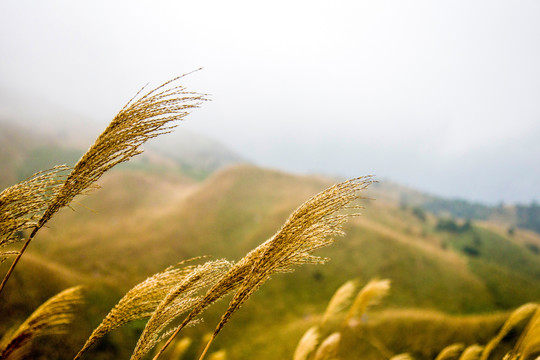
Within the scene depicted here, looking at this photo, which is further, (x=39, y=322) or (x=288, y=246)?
(x=39, y=322)

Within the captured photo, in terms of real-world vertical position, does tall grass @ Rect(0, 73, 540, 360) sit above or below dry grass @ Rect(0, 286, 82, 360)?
above

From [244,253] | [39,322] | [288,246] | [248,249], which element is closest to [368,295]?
[288,246]

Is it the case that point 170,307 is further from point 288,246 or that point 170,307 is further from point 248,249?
point 248,249

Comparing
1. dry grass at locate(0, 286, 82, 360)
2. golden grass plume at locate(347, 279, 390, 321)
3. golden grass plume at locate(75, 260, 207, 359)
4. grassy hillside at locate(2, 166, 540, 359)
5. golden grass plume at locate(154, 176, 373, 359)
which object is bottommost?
grassy hillside at locate(2, 166, 540, 359)

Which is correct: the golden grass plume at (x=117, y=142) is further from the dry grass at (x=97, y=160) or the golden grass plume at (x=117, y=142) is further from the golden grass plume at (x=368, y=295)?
the golden grass plume at (x=368, y=295)

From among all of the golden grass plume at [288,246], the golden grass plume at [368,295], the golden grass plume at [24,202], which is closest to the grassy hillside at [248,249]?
the golden grass plume at [368,295]

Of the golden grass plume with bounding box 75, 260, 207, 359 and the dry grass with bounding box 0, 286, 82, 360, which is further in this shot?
the dry grass with bounding box 0, 286, 82, 360

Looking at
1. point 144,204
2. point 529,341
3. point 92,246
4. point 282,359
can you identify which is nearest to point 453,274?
point 282,359

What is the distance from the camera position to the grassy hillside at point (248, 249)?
2147 cm

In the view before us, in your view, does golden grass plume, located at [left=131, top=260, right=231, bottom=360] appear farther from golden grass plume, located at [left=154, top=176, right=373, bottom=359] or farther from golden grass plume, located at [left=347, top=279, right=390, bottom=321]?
golden grass plume, located at [left=347, top=279, right=390, bottom=321]

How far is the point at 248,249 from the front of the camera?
32219 mm

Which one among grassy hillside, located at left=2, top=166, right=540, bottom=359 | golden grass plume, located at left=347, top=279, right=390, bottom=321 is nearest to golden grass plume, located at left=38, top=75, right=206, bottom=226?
golden grass plume, located at left=347, top=279, right=390, bottom=321

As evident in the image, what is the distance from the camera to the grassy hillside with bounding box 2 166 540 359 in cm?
2147

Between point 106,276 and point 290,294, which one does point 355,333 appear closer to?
point 290,294
